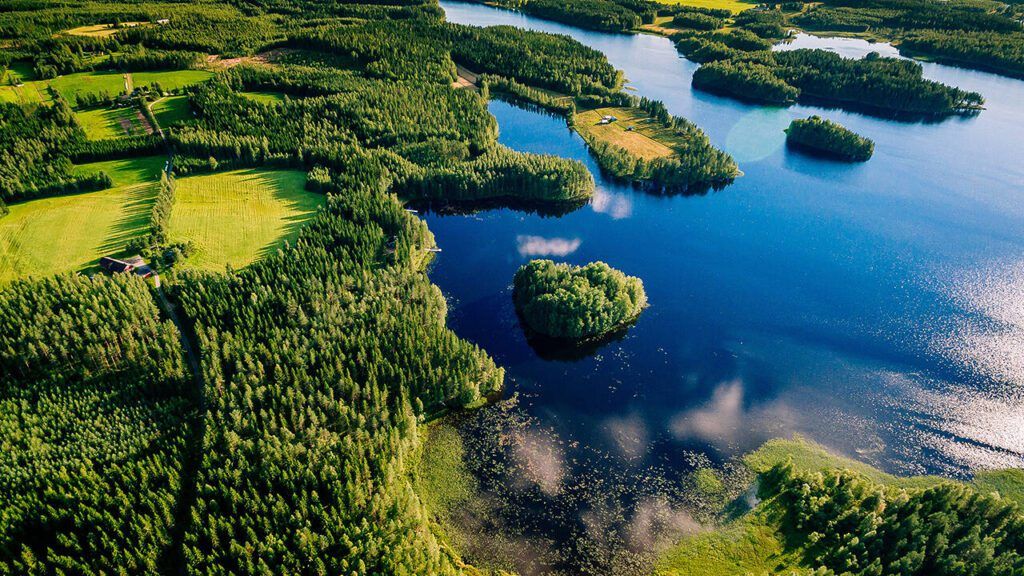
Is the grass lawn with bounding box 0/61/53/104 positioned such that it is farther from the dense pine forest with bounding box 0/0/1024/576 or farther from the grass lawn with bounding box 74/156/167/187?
the grass lawn with bounding box 74/156/167/187

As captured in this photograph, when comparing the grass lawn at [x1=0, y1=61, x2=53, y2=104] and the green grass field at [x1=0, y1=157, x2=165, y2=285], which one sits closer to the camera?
the green grass field at [x1=0, y1=157, x2=165, y2=285]

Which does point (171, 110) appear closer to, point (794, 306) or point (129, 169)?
point (129, 169)

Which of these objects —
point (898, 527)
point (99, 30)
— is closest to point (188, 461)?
point (898, 527)

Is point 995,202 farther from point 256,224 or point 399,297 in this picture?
point 256,224

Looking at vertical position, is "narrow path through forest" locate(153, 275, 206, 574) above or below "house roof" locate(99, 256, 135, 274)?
below

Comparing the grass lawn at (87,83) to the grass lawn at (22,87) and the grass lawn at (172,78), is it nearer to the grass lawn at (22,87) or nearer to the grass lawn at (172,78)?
the grass lawn at (22,87)

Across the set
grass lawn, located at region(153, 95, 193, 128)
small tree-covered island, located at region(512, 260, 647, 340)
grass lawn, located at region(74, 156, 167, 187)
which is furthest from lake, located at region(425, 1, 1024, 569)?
grass lawn, located at region(153, 95, 193, 128)
